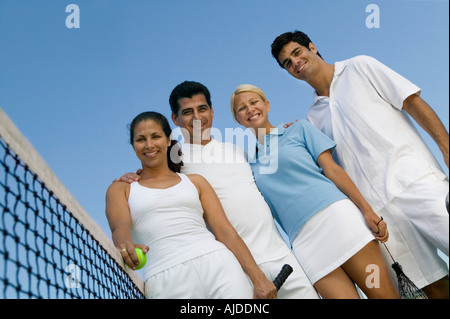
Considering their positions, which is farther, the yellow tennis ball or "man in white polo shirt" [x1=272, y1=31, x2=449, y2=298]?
"man in white polo shirt" [x1=272, y1=31, x2=449, y2=298]

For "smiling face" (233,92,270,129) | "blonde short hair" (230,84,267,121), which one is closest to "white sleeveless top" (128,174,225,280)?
"smiling face" (233,92,270,129)

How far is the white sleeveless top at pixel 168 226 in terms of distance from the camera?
2.67 meters

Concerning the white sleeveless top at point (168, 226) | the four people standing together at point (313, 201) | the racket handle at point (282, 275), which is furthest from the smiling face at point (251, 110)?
the racket handle at point (282, 275)

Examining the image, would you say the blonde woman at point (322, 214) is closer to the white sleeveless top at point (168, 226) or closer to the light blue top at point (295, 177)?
the light blue top at point (295, 177)

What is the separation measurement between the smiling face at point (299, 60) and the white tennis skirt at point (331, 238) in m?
1.33

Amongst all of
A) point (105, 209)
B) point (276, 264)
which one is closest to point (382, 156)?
point (276, 264)

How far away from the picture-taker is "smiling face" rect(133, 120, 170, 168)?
311 centimetres

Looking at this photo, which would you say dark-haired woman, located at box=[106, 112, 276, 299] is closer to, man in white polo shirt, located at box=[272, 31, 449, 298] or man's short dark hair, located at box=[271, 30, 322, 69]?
man in white polo shirt, located at box=[272, 31, 449, 298]

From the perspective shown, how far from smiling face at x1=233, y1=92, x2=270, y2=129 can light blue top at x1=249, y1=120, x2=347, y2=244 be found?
0.76ft

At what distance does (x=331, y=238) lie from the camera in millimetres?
2908
